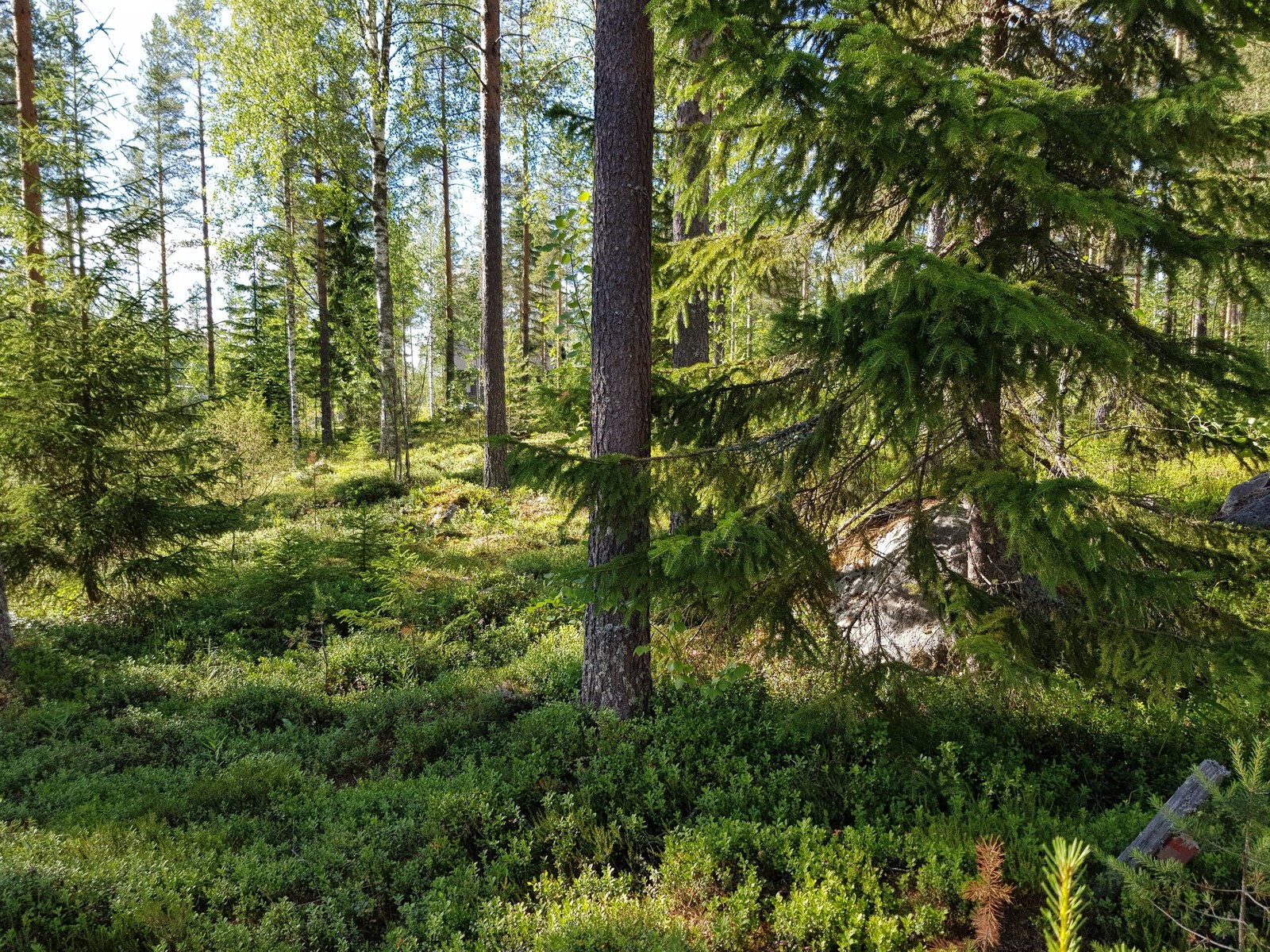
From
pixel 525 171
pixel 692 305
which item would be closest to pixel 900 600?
pixel 692 305

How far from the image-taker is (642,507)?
15.6 feet

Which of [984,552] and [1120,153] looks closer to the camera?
[1120,153]

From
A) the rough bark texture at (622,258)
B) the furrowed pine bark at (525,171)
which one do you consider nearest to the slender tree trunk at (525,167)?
the furrowed pine bark at (525,171)

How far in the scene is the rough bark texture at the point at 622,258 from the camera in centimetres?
463

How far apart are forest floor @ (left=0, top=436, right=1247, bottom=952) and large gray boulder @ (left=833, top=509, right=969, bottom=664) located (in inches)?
29.6

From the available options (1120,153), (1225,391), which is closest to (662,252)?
(1120,153)

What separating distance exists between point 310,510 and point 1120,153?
581 inches

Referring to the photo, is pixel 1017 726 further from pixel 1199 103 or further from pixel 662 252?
pixel 662 252

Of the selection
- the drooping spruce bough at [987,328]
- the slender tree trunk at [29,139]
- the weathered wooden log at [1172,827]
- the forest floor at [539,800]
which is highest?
the slender tree trunk at [29,139]

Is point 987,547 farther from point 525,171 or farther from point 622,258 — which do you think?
point 525,171

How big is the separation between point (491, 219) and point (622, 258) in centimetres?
901

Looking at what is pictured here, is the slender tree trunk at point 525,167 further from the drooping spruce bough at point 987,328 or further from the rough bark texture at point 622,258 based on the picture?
the drooping spruce bough at point 987,328

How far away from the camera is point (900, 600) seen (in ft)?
20.9

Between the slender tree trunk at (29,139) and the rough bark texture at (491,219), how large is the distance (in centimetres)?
654
